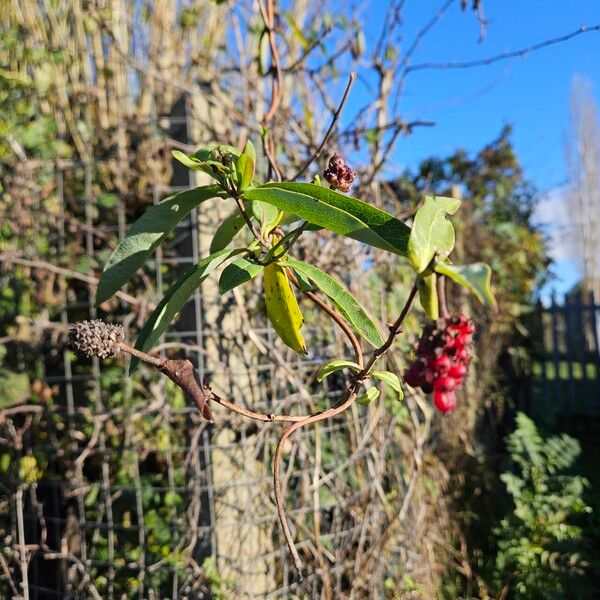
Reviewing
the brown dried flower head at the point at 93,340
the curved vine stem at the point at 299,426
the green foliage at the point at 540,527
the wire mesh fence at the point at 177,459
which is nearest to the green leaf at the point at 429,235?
the curved vine stem at the point at 299,426

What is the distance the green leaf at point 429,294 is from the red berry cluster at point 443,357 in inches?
1.1

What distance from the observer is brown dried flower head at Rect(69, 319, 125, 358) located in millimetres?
621

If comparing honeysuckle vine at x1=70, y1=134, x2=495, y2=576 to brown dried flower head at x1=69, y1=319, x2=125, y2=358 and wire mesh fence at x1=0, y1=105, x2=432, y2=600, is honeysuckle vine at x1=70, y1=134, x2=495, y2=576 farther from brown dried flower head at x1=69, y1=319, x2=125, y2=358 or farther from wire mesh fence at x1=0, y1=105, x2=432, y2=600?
wire mesh fence at x1=0, y1=105, x2=432, y2=600

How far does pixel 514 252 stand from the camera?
484 centimetres

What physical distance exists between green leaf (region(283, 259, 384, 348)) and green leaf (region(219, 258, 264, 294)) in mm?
43

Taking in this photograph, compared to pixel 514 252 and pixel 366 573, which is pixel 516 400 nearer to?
pixel 514 252

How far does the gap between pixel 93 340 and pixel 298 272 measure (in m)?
0.26

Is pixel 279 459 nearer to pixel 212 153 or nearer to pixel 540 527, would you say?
pixel 212 153

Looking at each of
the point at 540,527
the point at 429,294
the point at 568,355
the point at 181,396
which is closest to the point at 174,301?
the point at 429,294

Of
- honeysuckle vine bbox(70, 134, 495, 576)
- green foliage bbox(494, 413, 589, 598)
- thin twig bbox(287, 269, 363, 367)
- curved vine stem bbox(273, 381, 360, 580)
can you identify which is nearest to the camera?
honeysuckle vine bbox(70, 134, 495, 576)

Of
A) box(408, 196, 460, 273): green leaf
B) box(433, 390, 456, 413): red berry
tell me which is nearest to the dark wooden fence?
box(433, 390, 456, 413): red berry

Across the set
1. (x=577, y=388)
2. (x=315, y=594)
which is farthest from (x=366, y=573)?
(x=577, y=388)

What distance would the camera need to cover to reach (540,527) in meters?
2.84

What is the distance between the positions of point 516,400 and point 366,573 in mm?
3517
